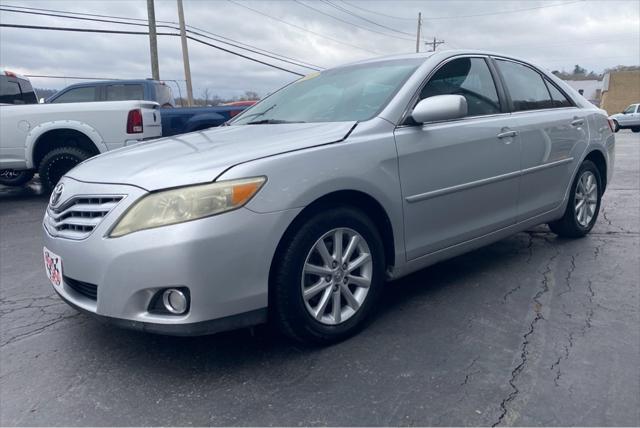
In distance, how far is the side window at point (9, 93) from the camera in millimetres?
8672

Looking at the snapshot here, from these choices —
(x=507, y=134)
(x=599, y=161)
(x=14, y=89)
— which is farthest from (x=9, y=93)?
(x=599, y=161)

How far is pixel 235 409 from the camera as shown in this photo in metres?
2.32

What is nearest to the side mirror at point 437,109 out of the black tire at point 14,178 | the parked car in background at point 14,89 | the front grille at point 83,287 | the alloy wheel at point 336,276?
the alloy wheel at point 336,276

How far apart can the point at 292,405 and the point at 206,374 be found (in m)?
0.52

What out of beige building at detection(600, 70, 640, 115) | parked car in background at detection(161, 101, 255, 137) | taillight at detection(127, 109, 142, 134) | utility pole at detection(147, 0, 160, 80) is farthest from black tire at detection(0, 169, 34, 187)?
beige building at detection(600, 70, 640, 115)

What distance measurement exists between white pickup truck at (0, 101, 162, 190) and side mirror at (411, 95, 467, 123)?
537cm

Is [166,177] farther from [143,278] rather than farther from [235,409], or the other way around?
[235,409]

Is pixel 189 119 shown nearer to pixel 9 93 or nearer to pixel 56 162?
pixel 56 162

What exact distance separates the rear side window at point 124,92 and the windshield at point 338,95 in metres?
6.42

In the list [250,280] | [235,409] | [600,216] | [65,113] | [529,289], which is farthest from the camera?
[65,113]

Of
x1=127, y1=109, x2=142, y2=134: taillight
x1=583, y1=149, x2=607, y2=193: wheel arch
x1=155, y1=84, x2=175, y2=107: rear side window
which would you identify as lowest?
x1=583, y1=149, x2=607, y2=193: wheel arch

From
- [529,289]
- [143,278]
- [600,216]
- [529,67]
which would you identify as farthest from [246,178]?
[600,216]

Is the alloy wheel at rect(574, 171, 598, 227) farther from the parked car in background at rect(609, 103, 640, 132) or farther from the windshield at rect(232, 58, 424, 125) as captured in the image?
the parked car in background at rect(609, 103, 640, 132)

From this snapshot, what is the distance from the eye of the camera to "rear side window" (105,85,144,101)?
988 centimetres
